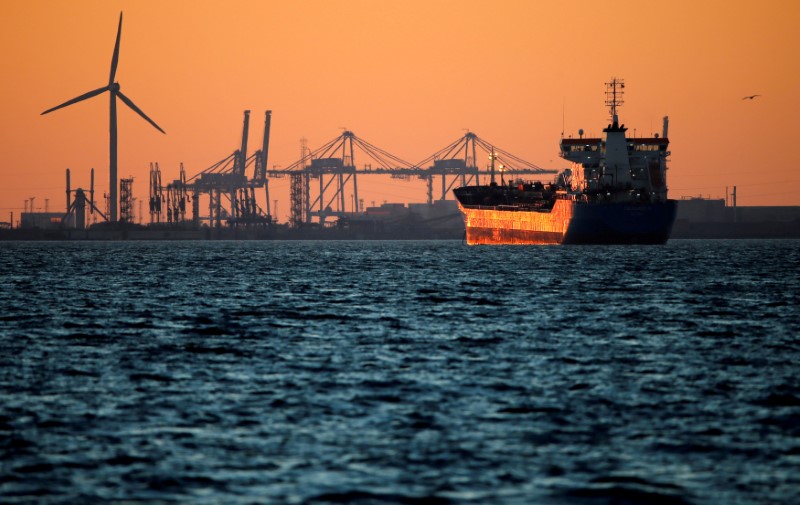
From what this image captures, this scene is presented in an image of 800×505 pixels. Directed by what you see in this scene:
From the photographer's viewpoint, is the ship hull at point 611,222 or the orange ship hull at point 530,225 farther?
the orange ship hull at point 530,225

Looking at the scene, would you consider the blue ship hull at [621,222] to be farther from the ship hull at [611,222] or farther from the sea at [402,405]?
the sea at [402,405]

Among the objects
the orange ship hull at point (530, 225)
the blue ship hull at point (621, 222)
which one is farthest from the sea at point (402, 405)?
the orange ship hull at point (530, 225)

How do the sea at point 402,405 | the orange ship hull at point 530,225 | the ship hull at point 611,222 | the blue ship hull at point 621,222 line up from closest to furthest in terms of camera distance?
the sea at point 402,405
the blue ship hull at point 621,222
the ship hull at point 611,222
the orange ship hull at point 530,225

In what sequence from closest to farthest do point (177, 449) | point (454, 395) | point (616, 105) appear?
1. point (177, 449)
2. point (454, 395)
3. point (616, 105)

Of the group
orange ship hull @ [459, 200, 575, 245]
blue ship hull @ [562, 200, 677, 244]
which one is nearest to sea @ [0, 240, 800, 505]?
blue ship hull @ [562, 200, 677, 244]

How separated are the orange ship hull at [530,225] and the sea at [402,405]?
353 ft

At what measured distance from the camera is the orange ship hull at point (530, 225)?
161m

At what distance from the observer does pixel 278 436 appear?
21594mm

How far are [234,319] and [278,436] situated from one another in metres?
26.2

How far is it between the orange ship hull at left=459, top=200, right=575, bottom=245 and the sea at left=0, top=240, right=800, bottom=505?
10774cm

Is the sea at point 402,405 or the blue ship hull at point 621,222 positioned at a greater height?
the blue ship hull at point 621,222

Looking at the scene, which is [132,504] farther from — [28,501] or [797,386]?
[797,386]

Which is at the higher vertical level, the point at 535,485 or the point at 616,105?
the point at 616,105

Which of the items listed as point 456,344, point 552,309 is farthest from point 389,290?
point 456,344
